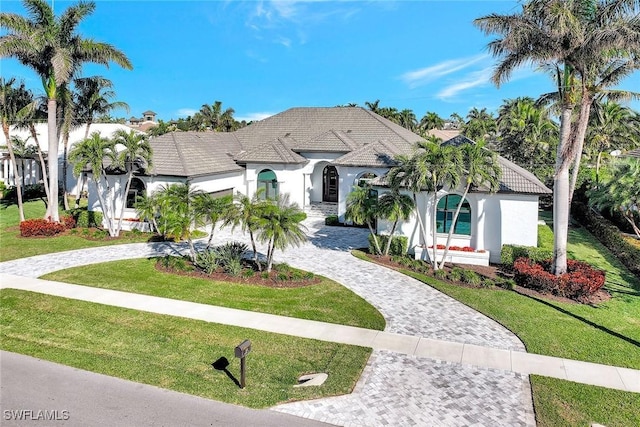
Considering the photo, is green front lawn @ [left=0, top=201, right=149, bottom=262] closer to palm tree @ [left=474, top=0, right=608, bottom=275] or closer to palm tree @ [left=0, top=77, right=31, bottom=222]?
palm tree @ [left=0, top=77, right=31, bottom=222]

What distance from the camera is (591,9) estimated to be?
48.4 ft

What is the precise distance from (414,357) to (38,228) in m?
22.6

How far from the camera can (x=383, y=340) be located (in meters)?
11.6

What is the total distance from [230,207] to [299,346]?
6929 millimetres

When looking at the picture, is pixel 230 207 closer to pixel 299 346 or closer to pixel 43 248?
pixel 299 346

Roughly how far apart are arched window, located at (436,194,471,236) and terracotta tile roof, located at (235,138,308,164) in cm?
1201

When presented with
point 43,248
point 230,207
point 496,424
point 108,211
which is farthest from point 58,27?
point 496,424

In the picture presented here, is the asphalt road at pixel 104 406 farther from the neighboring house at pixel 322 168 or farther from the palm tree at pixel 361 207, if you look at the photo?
the neighboring house at pixel 322 168

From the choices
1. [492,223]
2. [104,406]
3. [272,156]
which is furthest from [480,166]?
[272,156]

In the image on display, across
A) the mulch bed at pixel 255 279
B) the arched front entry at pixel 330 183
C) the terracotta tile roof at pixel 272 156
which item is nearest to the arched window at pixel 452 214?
the mulch bed at pixel 255 279

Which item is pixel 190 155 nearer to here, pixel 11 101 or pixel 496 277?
pixel 11 101

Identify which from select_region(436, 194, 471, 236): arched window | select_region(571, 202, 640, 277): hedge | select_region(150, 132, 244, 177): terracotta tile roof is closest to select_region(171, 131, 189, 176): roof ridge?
select_region(150, 132, 244, 177): terracotta tile roof

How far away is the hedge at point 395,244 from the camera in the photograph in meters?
20.2

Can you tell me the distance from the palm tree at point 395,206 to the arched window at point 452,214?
194 cm
